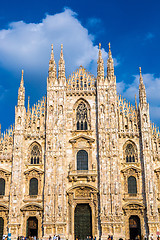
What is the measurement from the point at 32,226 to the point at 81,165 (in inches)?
347

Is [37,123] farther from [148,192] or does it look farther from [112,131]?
[148,192]

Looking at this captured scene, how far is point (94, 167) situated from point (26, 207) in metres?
8.94

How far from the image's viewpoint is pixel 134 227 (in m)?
32.6

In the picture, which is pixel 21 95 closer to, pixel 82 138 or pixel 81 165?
pixel 82 138

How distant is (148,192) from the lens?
3272 centimetres

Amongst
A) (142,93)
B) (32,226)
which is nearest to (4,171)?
(32,226)

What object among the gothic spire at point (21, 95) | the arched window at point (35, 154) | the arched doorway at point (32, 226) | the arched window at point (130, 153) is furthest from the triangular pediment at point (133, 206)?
the gothic spire at point (21, 95)

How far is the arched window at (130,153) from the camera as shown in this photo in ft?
114

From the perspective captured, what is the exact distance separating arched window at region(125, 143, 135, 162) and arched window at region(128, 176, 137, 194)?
7.02ft

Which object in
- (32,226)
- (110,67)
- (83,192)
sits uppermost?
(110,67)

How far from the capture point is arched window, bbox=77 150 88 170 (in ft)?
113

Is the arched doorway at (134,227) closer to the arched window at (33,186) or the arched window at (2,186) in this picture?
the arched window at (33,186)

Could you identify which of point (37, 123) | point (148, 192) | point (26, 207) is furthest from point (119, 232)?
point (37, 123)

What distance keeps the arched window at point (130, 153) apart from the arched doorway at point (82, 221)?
24.2 feet
